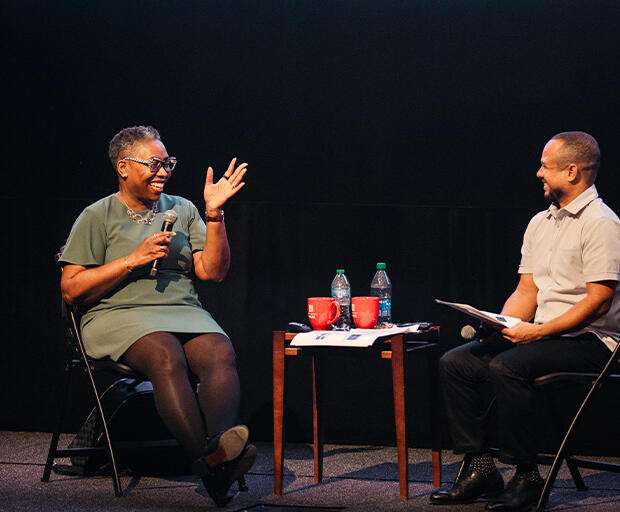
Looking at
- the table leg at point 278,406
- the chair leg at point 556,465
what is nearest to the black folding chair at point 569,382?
the chair leg at point 556,465

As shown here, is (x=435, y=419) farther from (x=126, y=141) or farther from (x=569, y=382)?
(x=126, y=141)

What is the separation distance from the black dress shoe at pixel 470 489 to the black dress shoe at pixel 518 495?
0.12m

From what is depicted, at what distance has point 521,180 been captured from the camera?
364 cm

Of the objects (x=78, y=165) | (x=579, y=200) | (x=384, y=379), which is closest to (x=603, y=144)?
(x=579, y=200)

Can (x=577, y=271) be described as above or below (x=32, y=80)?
below

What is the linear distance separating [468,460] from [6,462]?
192 centimetres

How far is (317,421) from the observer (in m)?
3.23

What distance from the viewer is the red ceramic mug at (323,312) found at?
9.90 ft

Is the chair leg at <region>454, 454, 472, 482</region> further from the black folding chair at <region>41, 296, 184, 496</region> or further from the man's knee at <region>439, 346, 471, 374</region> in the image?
the black folding chair at <region>41, 296, 184, 496</region>

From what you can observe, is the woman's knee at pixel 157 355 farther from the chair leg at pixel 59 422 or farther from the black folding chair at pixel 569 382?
the black folding chair at pixel 569 382

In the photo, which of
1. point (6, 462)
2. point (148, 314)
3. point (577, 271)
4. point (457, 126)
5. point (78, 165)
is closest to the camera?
point (577, 271)

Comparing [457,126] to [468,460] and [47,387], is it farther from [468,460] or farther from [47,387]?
[47,387]

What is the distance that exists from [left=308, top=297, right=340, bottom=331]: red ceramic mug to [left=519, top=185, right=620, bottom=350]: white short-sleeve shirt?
0.73m

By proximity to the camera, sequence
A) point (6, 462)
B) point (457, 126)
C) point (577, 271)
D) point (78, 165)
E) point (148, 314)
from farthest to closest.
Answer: point (78, 165)
point (457, 126)
point (6, 462)
point (148, 314)
point (577, 271)
